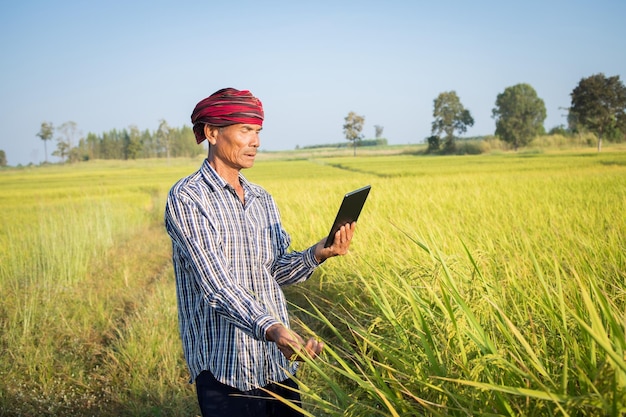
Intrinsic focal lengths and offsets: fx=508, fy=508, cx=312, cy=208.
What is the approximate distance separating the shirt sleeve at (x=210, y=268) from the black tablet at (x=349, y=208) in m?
0.34

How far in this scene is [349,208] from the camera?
150cm

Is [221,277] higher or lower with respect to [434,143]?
lower

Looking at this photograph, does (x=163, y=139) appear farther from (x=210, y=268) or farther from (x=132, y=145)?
(x=210, y=268)

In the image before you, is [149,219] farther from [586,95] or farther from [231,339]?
[586,95]

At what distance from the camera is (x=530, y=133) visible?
57.6 meters

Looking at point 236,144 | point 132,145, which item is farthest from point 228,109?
point 132,145

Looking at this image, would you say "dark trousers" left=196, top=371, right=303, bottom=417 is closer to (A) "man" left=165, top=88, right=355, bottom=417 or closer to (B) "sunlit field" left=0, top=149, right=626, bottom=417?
(A) "man" left=165, top=88, right=355, bottom=417

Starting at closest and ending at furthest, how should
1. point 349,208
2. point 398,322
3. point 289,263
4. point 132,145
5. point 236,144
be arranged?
point 398,322, point 349,208, point 236,144, point 289,263, point 132,145

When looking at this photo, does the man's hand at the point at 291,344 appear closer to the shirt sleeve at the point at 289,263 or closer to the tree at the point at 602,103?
the shirt sleeve at the point at 289,263

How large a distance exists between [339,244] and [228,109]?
0.56 m

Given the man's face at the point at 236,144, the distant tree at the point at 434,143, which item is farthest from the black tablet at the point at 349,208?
the distant tree at the point at 434,143

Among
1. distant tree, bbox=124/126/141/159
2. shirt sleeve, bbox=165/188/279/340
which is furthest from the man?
distant tree, bbox=124/126/141/159

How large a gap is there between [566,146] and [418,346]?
156ft

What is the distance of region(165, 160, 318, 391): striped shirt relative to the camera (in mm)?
1409
